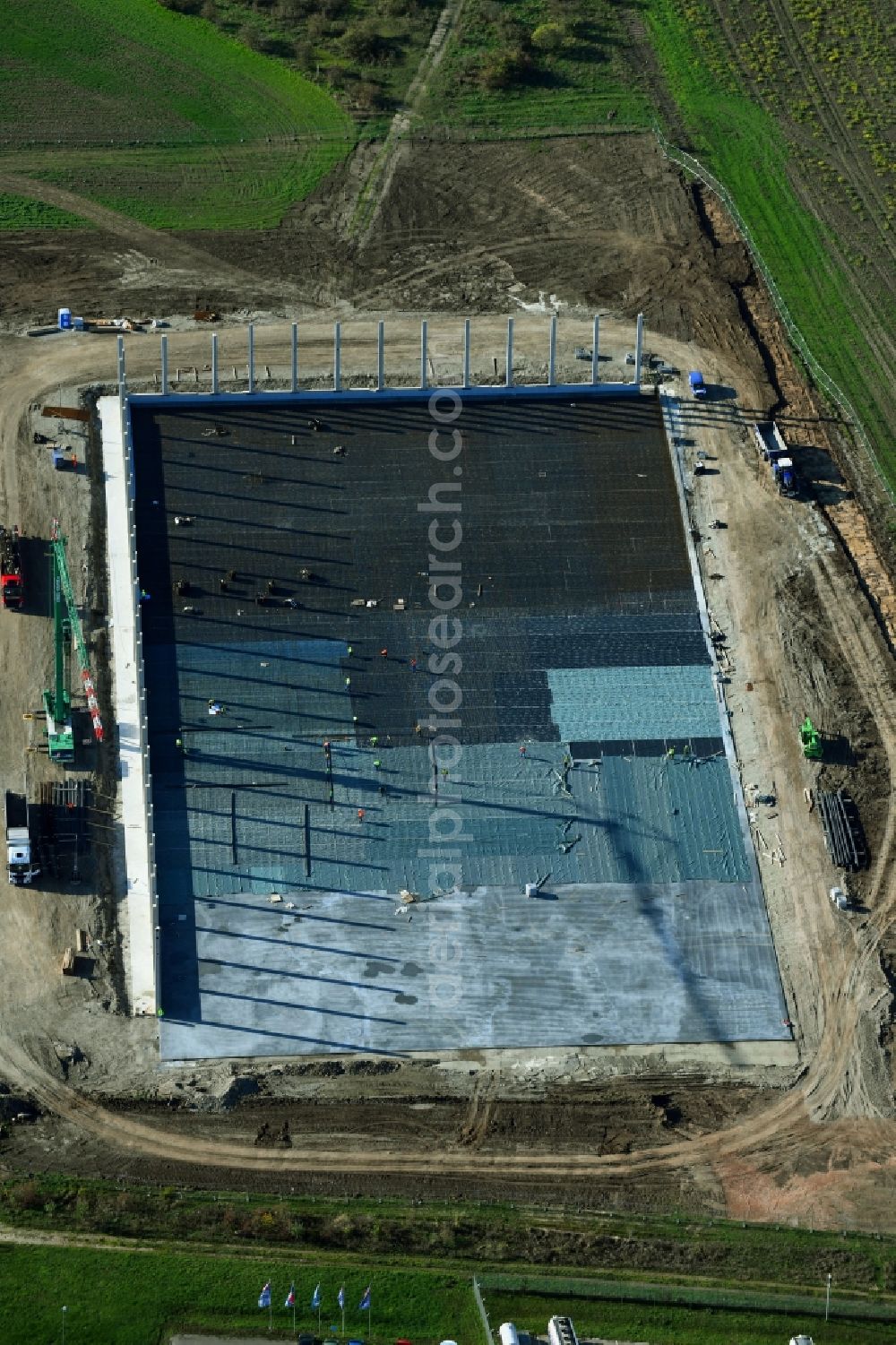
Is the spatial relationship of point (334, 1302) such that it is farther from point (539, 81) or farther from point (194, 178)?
point (539, 81)

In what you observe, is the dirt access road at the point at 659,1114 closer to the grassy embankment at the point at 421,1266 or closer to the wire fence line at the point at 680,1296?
the grassy embankment at the point at 421,1266

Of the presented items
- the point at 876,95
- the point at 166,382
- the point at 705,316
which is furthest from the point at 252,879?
the point at 876,95

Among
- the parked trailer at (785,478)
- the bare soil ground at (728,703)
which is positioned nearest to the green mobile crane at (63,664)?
the bare soil ground at (728,703)

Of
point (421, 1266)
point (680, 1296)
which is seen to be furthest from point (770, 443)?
point (421, 1266)

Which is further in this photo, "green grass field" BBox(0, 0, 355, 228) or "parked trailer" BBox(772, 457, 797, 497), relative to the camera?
"green grass field" BBox(0, 0, 355, 228)

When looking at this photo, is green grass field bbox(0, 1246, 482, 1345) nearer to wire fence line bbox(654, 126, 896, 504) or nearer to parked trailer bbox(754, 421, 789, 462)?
parked trailer bbox(754, 421, 789, 462)

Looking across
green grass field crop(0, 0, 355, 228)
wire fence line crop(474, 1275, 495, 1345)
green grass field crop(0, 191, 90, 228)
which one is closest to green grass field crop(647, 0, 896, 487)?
green grass field crop(0, 0, 355, 228)

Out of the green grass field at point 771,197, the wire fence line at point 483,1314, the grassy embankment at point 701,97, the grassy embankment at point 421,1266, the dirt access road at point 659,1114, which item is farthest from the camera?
the grassy embankment at point 701,97
